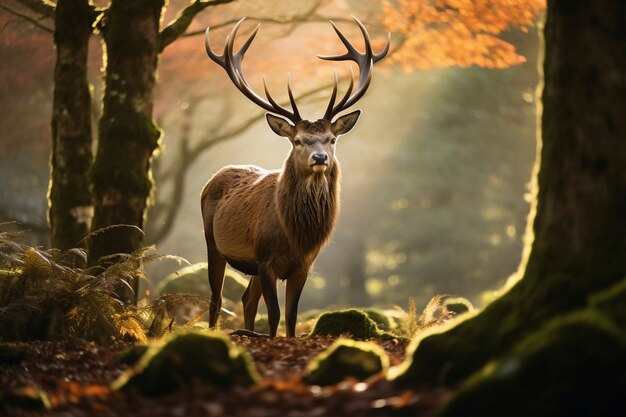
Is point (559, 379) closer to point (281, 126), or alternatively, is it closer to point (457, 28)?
point (281, 126)

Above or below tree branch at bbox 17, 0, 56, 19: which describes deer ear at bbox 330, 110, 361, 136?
below

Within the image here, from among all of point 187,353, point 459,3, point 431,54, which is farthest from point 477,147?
point 187,353

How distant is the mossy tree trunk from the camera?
4.97 metres

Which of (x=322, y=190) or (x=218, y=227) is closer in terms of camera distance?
(x=322, y=190)

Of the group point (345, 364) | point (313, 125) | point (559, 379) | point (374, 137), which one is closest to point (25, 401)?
point (345, 364)

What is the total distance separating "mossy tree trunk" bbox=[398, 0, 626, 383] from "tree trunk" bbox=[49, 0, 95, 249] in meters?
6.49

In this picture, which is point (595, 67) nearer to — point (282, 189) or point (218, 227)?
point (282, 189)

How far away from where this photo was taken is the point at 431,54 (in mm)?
15297

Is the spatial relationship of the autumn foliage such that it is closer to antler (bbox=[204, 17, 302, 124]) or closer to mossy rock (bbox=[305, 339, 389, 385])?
antler (bbox=[204, 17, 302, 124])

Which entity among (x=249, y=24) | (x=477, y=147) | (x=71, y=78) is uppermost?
(x=249, y=24)

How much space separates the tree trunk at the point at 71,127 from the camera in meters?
10.6

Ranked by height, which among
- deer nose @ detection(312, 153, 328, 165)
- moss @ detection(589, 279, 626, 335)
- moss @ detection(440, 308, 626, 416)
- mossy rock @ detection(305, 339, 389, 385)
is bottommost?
mossy rock @ detection(305, 339, 389, 385)

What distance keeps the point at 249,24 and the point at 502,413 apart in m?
12.3

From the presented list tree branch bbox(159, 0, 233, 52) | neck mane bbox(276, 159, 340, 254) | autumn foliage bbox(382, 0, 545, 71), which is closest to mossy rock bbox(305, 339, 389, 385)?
neck mane bbox(276, 159, 340, 254)
